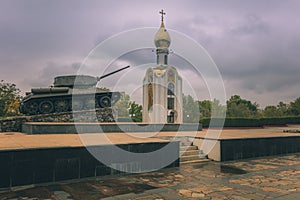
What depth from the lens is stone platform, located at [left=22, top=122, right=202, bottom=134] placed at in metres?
10.5

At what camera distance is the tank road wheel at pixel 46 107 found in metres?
15.3

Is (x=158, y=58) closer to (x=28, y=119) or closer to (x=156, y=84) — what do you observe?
(x=156, y=84)

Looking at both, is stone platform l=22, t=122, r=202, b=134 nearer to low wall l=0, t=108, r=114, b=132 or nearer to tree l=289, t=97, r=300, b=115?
low wall l=0, t=108, r=114, b=132

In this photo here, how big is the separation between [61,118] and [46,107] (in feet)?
5.29

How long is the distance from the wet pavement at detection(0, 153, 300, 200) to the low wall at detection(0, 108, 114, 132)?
9050mm

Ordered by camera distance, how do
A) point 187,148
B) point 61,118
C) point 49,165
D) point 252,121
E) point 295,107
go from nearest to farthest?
point 49,165
point 187,148
point 61,118
point 252,121
point 295,107

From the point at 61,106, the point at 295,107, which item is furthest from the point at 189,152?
the point at 295,107

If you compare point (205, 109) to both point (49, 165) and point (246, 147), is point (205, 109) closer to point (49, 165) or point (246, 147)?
point (246, 147)

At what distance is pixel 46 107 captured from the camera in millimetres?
15422

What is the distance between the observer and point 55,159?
565cm

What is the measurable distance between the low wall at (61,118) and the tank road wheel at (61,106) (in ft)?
3.32

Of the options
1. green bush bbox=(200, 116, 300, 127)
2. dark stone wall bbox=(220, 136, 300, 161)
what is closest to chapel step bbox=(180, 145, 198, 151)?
dark stone wall bbox=(220, 136, 300, 161)

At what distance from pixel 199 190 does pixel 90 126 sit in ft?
24.2

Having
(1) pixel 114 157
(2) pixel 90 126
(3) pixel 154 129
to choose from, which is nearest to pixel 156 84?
(3) pixel 154 129
